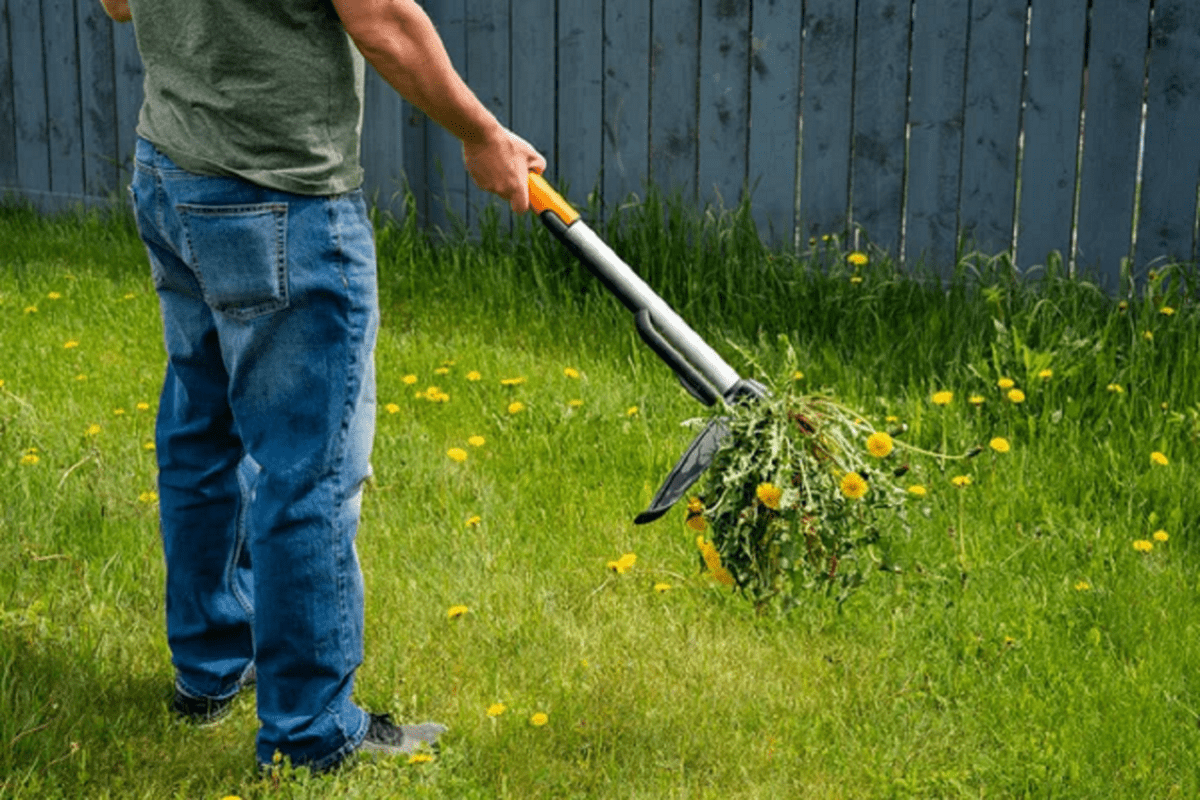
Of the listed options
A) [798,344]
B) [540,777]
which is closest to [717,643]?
[540,777]

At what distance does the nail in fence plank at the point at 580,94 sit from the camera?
16.9 feet

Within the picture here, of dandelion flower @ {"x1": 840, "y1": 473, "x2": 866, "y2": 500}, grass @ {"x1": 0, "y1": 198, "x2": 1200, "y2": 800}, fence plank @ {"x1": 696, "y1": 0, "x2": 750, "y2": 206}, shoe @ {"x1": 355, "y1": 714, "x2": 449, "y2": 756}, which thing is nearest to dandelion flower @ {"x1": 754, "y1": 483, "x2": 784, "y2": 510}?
dandelion flower @ {"x1": 840, "y1": 473, "x2": 866, "y2": 500}

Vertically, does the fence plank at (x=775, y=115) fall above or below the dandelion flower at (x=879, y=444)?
above

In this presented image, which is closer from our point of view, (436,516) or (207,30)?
(207,30)

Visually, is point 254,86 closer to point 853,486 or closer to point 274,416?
point 274,416

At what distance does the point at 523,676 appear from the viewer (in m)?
2.68

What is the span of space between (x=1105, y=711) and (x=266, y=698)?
4.67 ft

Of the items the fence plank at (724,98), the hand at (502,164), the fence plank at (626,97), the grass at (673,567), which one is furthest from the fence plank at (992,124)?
the hand at (502,164)

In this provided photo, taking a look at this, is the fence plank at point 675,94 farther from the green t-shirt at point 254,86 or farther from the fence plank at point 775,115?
the green t-shirt at point 254,86

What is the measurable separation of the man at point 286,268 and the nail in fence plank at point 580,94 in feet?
9.62

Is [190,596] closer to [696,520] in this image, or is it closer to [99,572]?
[99,572]

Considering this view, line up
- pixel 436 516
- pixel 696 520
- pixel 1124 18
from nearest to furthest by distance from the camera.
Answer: pixel 696 520 < pixel 436 516 < pixel 1124 18

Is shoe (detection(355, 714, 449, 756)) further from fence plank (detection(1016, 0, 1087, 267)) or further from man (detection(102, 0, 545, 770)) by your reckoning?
fence plank (detection(1016, 0, 1087, 267))

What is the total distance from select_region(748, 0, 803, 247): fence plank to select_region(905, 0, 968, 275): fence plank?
41cm
